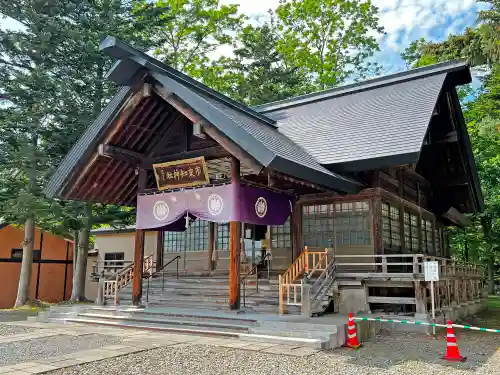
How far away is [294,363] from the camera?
21.9 ft

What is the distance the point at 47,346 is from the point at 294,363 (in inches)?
183

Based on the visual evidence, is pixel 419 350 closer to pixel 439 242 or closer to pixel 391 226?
pixel 391 226

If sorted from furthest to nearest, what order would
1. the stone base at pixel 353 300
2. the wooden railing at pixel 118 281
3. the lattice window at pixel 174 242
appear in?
the lattice window at pixel 174 242 < the wooden railing at pixel 118 281 < the stone base at pixel 353 300

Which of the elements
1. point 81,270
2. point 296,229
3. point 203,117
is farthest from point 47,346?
point 81,270

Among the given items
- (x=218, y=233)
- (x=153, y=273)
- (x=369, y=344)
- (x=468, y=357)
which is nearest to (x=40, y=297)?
(x=153, y=273)

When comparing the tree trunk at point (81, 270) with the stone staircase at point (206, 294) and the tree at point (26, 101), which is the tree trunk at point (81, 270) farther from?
the stone staircase at point (206, 294)

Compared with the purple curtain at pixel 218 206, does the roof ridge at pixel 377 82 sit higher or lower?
higher

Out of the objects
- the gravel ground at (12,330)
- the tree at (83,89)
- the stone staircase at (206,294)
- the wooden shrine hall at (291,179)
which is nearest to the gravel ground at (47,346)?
the gravel ground at (12,330)

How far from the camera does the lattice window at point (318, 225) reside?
12772mm

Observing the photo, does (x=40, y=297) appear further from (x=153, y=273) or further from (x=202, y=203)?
(x=202, y=203)

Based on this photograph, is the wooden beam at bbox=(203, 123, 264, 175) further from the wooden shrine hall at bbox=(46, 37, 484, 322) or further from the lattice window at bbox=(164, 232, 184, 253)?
the lattice window at bbox=(164, 232, 184, 253)

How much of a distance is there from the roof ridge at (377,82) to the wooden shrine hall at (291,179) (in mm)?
94

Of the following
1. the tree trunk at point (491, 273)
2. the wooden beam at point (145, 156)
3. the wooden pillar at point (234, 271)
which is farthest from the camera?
the tree trunk at point (491, 273)

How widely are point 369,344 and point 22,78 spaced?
15.3m
